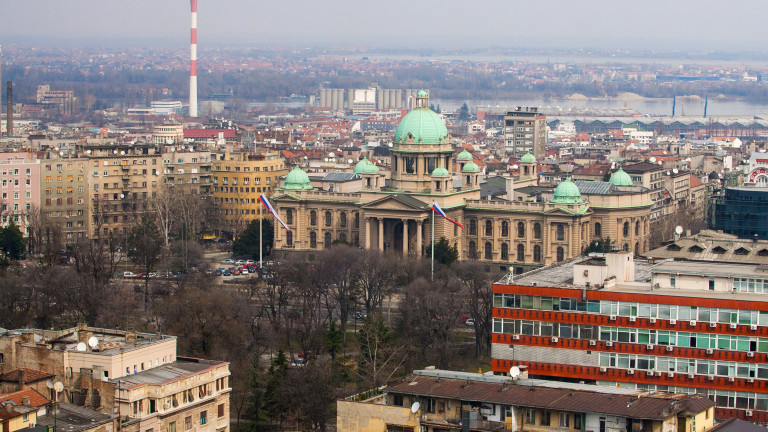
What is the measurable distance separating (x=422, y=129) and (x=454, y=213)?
25.3 feet

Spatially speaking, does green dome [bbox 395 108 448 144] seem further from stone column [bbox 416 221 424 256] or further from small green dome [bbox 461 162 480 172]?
stone column [bbox 416 221 424 256]

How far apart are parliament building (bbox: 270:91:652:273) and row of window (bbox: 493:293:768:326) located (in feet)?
209

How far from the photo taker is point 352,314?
11106 centimetres

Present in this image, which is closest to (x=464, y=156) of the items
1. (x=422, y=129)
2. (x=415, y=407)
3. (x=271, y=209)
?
(x=422, y=129)

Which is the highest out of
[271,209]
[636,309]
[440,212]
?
[636,309]

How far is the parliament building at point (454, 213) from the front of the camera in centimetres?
13575

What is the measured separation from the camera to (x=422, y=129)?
461 ft

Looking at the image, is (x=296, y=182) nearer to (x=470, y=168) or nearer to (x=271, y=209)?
(x=271, y=209)

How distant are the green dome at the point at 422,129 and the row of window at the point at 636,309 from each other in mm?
70737

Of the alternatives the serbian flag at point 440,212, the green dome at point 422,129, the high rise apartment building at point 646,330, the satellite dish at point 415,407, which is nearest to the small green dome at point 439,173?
the serbian flag at point 440,212

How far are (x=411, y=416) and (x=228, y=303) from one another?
39447 millimetres

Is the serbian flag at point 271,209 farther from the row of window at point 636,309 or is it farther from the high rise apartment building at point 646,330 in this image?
the row of window at point 636,309

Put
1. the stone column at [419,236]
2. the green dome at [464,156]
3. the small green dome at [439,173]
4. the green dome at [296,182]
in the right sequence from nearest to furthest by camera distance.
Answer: the stone column at [419,236]
the small green dome at [439,173]
the green dome at [296,182]
the green dome at [464,156]

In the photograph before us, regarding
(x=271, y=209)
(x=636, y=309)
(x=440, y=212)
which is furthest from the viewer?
(x=271, y=209)
